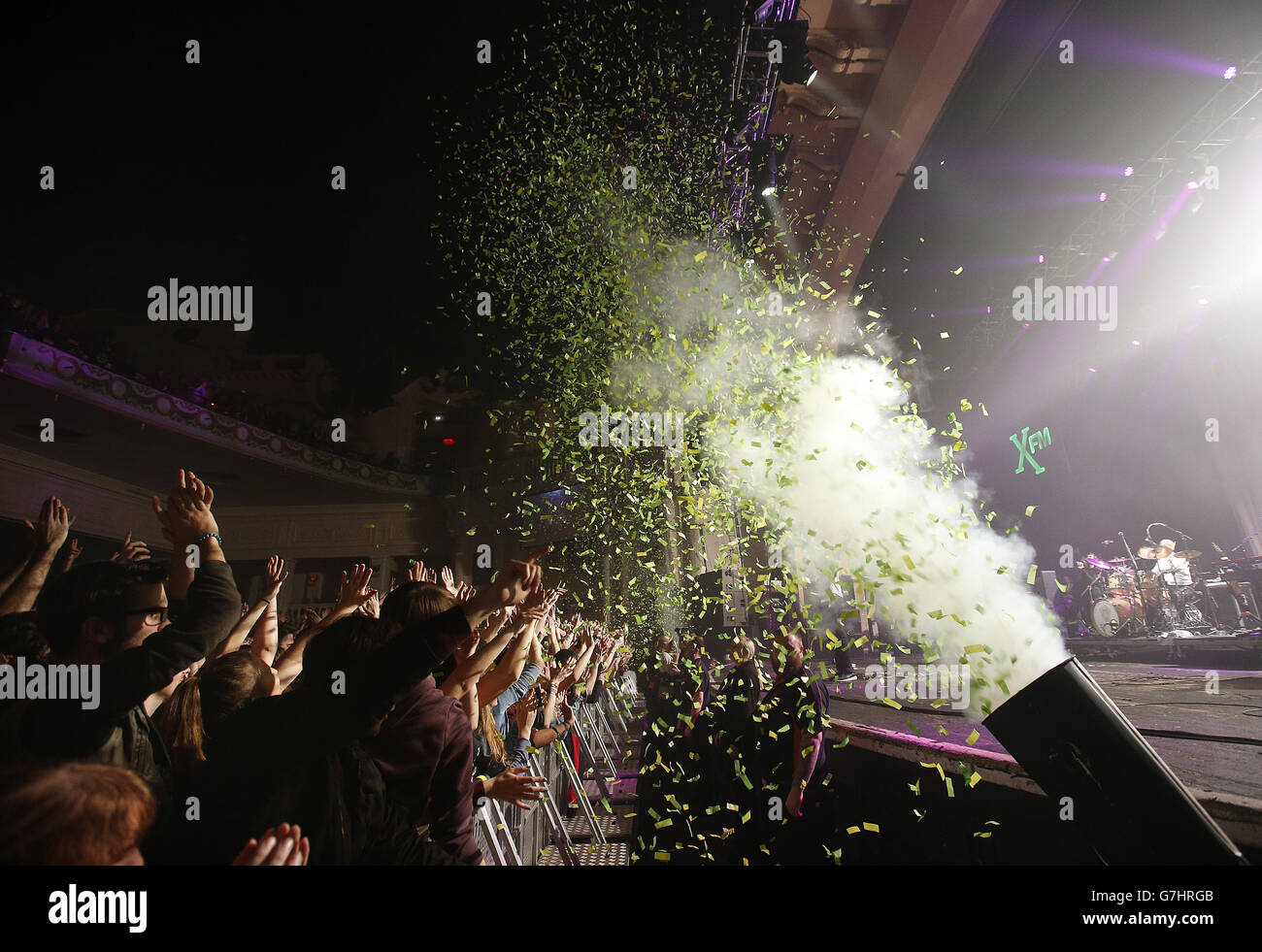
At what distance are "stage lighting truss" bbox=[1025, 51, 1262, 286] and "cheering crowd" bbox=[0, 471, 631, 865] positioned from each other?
31.4 ft

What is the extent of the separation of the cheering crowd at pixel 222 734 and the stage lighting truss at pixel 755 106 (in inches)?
207

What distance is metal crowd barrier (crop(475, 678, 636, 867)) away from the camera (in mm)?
3199

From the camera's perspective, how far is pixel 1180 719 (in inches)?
178

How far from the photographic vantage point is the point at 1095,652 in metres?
9.90

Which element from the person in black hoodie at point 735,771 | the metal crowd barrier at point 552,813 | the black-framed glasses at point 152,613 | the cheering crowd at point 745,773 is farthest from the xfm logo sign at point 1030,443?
the black-framed glasses at point 152,613

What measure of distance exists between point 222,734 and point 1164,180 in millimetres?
11158

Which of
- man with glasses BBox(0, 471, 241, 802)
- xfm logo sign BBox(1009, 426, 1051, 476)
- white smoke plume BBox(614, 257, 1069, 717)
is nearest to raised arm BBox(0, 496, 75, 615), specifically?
man with glasses BBox(0, 471, 241, 802)

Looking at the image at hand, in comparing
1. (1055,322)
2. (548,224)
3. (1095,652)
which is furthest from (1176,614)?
(548,224)

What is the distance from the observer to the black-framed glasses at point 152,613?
1908 millimetres

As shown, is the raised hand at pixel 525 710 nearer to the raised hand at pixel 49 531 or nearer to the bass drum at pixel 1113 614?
the raised hand at pixel 49 531

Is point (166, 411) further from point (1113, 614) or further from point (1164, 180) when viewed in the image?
point (1113, 614)

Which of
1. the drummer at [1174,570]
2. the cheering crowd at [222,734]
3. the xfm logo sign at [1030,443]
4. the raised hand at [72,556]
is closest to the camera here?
the cheering crowd at [222,734]

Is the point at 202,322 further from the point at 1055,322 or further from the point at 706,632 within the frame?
the point at 1055,322

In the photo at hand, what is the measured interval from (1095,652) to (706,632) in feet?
22.7
